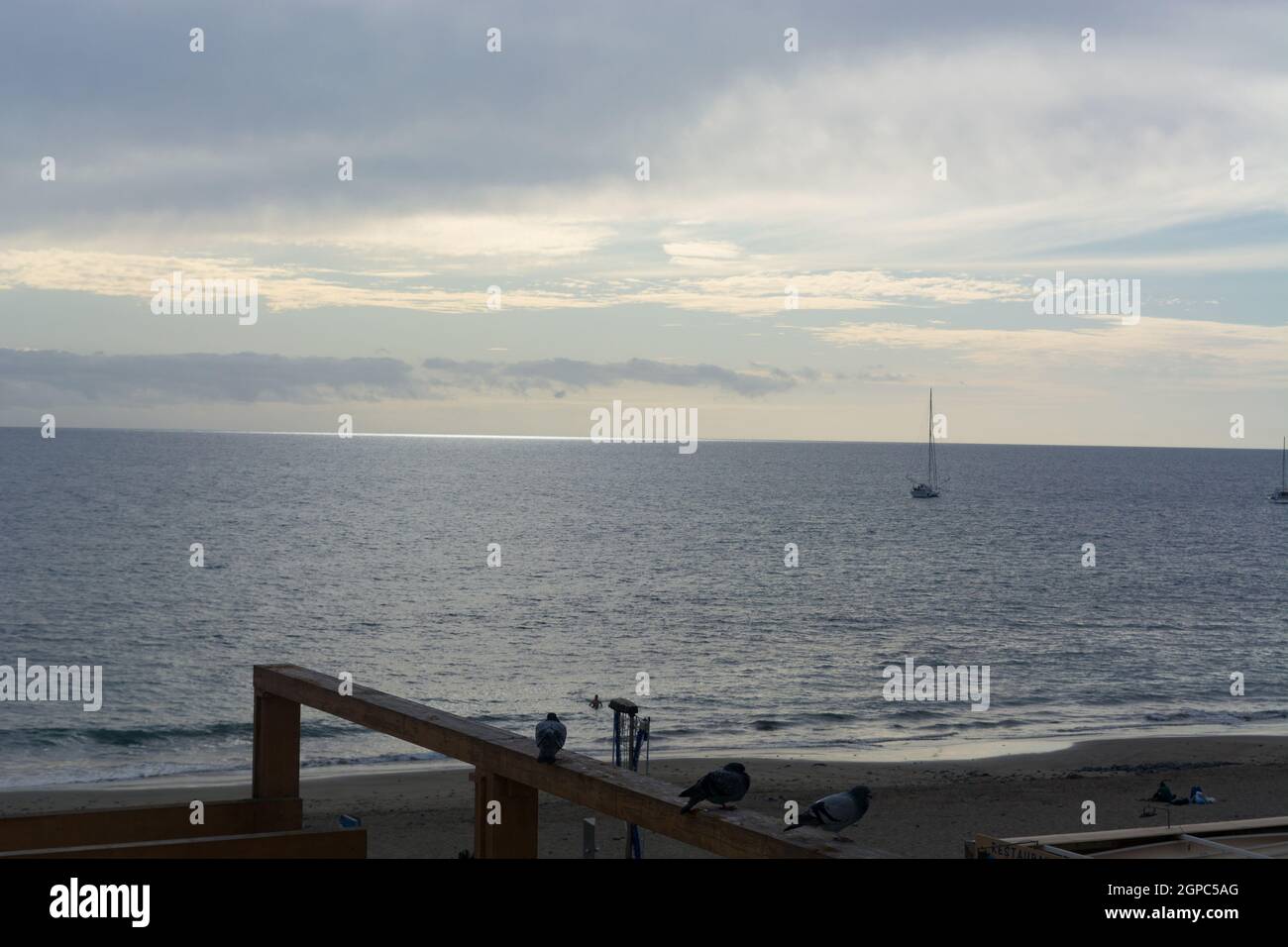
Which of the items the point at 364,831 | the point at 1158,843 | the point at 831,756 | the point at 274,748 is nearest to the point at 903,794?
the point at 831,756

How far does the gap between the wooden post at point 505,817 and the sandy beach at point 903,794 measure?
13125 mm

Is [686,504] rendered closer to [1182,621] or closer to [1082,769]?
[1182,621]

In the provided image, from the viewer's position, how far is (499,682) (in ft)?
146

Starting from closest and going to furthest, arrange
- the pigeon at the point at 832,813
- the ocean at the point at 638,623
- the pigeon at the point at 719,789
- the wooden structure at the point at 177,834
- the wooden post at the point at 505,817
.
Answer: the pigeon at the point at 719,789
the pigeon at the point at 832,813
the wooden post at the point at 505,817
the wooden structure at the point at 177,834
the ocean at the point at 638,623

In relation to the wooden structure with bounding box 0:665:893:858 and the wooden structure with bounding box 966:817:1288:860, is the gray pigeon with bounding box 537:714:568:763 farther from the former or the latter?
the wooden structure with bounding box 966:817:1288:860

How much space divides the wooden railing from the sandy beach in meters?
10.9

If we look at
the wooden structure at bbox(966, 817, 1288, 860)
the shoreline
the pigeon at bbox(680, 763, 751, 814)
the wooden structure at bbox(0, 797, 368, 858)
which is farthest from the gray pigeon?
the shoreline

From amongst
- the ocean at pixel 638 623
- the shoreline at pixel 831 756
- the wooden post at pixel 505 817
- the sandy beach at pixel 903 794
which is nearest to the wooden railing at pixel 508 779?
the wooden post at pixel 505 817

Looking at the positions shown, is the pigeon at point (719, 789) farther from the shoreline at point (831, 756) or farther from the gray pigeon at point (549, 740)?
the shoreline at point (831, 756)

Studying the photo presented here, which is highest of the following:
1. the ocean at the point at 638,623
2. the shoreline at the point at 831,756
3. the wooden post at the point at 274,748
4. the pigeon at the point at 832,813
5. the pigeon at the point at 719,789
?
the pigeon at the point at 719,789

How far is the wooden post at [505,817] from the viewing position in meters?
8.67

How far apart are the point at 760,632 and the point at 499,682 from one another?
15.6 metres

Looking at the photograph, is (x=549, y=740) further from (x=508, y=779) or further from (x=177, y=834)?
(x=177, y=834)
